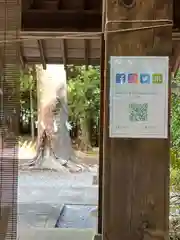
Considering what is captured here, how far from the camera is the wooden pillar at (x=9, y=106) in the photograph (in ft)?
5.39

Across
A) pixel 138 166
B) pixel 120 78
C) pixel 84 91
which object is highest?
pixel 84 91

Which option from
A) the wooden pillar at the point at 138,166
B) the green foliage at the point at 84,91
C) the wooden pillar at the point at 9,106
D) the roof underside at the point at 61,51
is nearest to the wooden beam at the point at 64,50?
the roof underside at the point at 61,51

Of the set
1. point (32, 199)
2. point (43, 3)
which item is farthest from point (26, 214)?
point (43, 3)

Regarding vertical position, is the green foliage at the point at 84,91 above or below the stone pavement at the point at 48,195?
above

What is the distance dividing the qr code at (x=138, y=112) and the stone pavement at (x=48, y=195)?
13.5 feet

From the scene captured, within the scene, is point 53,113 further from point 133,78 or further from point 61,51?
point 133,78

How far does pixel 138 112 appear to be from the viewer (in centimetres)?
141

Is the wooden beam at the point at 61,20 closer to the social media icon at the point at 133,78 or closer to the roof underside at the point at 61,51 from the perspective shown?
the roof underside at the point at 61,51

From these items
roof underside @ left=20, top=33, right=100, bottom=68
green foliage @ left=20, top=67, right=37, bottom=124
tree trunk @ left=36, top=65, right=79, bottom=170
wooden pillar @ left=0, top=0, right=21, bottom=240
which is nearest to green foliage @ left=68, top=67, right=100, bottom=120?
green foliage @ left=20, top=67, right=37, bottom=124

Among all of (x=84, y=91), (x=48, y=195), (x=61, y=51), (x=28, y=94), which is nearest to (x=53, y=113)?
(x=84, y=91)

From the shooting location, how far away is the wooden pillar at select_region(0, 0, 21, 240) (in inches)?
64.7

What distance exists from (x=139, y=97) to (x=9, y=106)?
22.2 inches

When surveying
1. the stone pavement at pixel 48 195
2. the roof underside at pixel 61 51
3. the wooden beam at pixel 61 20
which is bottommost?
the stone pavement at pixel 48 195

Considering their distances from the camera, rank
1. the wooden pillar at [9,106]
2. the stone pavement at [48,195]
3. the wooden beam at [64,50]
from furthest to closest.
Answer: the stone pavement at [48,195], the wooden beam at [64,50], the wooden pillar at [9,106]
